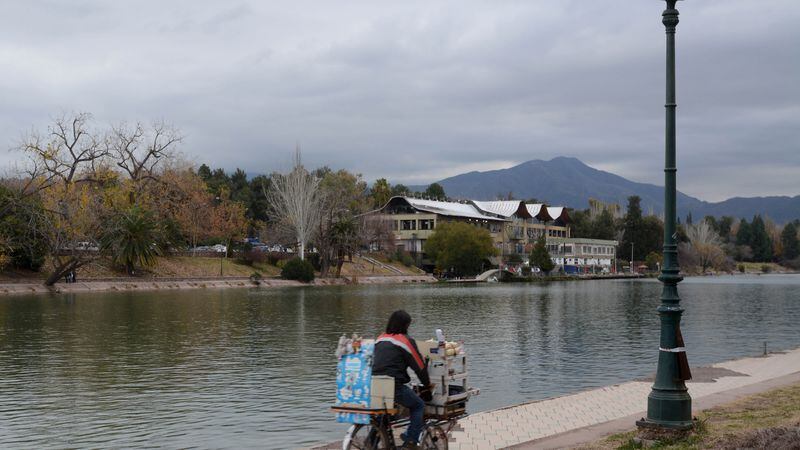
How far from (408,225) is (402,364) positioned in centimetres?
11850

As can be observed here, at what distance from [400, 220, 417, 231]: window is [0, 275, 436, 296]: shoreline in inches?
1262

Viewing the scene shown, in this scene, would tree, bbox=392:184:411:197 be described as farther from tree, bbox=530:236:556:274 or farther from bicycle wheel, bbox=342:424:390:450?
bicycle wheel, bbox=342:424:390:450

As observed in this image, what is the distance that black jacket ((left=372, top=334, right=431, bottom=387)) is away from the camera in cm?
995

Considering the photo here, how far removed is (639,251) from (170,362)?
152 metres

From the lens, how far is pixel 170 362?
24266 millimetres

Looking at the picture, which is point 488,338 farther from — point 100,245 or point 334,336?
point 100,245

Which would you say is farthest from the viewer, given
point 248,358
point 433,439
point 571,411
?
point 248,358

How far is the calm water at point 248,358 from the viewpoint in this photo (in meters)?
15.7

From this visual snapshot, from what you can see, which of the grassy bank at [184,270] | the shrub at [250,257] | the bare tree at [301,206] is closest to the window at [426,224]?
the grassy bank at [184,270]

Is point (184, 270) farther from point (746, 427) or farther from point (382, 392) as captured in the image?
point (382, 392)

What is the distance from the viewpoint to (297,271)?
87.1 metres

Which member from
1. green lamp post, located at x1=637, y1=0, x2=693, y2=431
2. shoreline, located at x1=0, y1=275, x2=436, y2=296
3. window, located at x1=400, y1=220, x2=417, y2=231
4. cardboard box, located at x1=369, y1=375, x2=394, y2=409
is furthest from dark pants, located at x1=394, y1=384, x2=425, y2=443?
window, located at x1=400, y1=220, x2=417, y2=231

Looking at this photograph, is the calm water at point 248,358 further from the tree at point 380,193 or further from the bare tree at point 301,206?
the tree at point 380,193

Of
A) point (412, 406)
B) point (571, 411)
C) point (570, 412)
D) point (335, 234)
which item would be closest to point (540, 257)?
point (335, 234)
